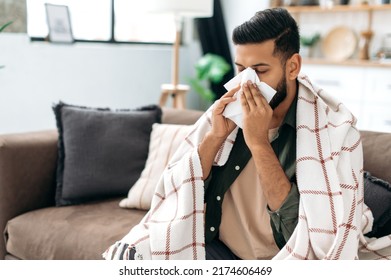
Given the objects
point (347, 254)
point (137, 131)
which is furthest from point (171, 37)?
point (347, 254)

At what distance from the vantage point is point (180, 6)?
3.38m

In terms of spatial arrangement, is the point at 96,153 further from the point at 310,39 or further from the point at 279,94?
the point at 310,39

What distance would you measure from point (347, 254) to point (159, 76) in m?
3.62

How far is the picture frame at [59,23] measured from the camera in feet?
12.3

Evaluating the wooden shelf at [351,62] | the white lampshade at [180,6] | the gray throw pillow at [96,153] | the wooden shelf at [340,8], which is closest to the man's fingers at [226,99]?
the gray throw pillow at [96,153]

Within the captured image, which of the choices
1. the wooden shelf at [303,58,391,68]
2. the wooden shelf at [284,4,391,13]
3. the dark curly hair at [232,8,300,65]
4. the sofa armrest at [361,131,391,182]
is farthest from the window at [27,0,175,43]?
the dark curly hair at [232,8,300,65]

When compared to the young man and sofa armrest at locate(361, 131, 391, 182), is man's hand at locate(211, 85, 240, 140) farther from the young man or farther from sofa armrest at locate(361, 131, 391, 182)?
sofa armrest at locate(361, 131, 391, 182)

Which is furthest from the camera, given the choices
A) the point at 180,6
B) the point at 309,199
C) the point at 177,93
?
the point at 177,93

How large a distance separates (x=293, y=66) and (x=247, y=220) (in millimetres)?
459

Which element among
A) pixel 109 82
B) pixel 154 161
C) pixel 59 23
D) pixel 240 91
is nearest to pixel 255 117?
pixel 240 91

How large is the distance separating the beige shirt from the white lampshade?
207cm

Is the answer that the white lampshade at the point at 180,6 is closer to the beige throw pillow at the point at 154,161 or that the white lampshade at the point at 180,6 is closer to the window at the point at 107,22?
the window at the point at 107,22

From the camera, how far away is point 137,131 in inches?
92.6

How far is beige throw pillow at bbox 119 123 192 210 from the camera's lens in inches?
85.3
